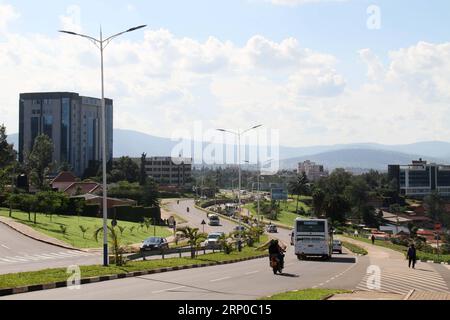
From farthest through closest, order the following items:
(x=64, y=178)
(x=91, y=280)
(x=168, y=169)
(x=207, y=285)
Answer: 1. (x=168, y=169)
2. (x=64, y=178)
3. (x=91, y=280)
4. (x=207, y=285)

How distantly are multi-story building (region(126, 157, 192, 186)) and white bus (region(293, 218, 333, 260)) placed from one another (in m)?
156

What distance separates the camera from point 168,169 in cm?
19688

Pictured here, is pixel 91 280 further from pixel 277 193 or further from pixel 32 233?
pixel 277 193

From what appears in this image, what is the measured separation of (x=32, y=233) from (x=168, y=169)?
14661 cm

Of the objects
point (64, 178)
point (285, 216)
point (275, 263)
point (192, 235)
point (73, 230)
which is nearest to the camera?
point (275, 263)

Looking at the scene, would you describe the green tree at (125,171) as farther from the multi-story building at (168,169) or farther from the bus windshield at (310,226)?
the bus windshield at (310,226)

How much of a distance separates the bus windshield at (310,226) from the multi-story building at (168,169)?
155851mm

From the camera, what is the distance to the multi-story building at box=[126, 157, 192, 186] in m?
195

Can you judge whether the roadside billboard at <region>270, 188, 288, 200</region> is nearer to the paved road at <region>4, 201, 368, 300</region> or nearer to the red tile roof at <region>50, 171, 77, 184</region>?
the red tile roof at <region>50, 171, 77, 184</region>

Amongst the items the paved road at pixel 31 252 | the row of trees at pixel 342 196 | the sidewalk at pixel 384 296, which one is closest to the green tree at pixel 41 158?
the row of trees at pixel 342 196

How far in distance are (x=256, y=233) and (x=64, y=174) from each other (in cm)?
7004

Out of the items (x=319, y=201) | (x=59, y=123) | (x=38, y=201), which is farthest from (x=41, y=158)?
(x=38, y=201)

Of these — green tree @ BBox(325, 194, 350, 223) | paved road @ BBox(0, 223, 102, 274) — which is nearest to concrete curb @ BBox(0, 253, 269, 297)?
paved road @ BBox(0, 223, 102, 274)
